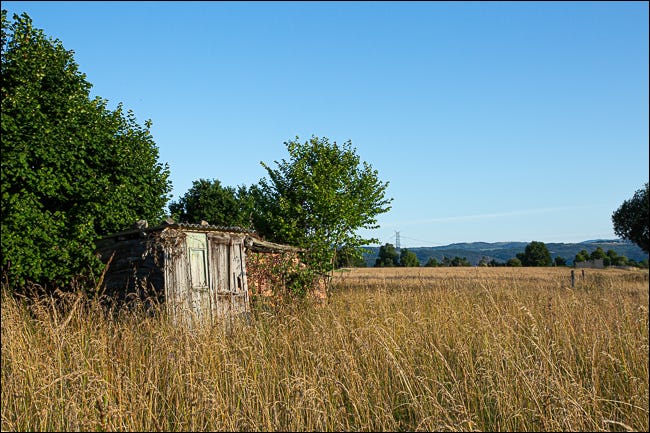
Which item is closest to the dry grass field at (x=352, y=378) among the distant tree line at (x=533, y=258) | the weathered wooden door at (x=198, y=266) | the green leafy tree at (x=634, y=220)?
the weathered wooden door at (x=198, y=266)

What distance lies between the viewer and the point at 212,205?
28.8 metres

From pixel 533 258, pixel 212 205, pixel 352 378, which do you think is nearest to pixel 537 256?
pixel 533 258

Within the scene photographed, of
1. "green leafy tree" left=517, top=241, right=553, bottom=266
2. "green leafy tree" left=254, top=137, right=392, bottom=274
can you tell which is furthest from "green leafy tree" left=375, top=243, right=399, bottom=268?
"green leafy tree" left=254, top=137, right=392, bottom=274

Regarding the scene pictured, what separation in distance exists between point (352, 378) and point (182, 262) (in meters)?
8.15

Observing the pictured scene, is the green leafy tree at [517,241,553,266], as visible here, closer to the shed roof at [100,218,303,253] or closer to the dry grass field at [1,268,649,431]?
the shed roof at [100,218,303,253]

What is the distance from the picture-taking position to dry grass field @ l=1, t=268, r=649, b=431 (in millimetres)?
3969

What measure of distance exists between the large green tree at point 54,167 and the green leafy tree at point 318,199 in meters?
7.44

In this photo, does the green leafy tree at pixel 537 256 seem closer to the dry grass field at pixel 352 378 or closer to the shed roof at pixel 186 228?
the shed roof at pixel 186 228

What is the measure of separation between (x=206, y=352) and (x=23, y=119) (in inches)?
353

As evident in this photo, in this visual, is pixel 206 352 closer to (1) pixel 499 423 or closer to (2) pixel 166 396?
(2) pixel 166 396

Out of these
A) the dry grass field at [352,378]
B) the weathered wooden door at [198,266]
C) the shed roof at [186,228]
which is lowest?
the dry grass field at [352,378]

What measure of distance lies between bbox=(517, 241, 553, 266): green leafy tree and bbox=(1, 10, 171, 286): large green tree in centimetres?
6659

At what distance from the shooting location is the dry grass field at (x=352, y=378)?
3969 mm

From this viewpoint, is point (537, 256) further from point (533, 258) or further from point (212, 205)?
point (212, 205)
